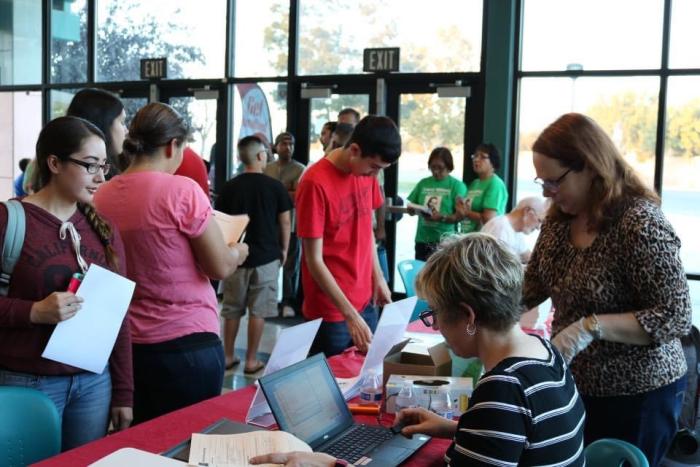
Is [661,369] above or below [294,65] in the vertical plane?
below

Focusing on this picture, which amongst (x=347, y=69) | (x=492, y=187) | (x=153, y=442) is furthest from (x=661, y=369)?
(x=347, y=69)

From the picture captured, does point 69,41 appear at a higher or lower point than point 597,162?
higher

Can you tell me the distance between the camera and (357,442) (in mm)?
1860

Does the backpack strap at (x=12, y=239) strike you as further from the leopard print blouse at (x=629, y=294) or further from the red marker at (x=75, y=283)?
the leopard print blouse at (x=629, y=294)

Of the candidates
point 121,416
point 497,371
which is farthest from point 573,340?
point 121,416

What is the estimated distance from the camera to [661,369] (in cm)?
202

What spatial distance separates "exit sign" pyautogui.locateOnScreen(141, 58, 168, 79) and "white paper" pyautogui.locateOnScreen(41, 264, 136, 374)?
22.0 feet

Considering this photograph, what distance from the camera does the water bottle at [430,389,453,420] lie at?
203 centimetres

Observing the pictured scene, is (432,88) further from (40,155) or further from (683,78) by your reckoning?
(40,155)

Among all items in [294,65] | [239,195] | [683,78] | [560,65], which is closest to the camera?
[239,195]

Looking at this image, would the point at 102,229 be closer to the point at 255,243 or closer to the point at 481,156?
the point at 255,243

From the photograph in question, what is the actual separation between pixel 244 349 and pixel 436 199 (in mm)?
1969

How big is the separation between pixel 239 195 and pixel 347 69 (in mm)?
2590

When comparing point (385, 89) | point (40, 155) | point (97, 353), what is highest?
point (385, 89)
